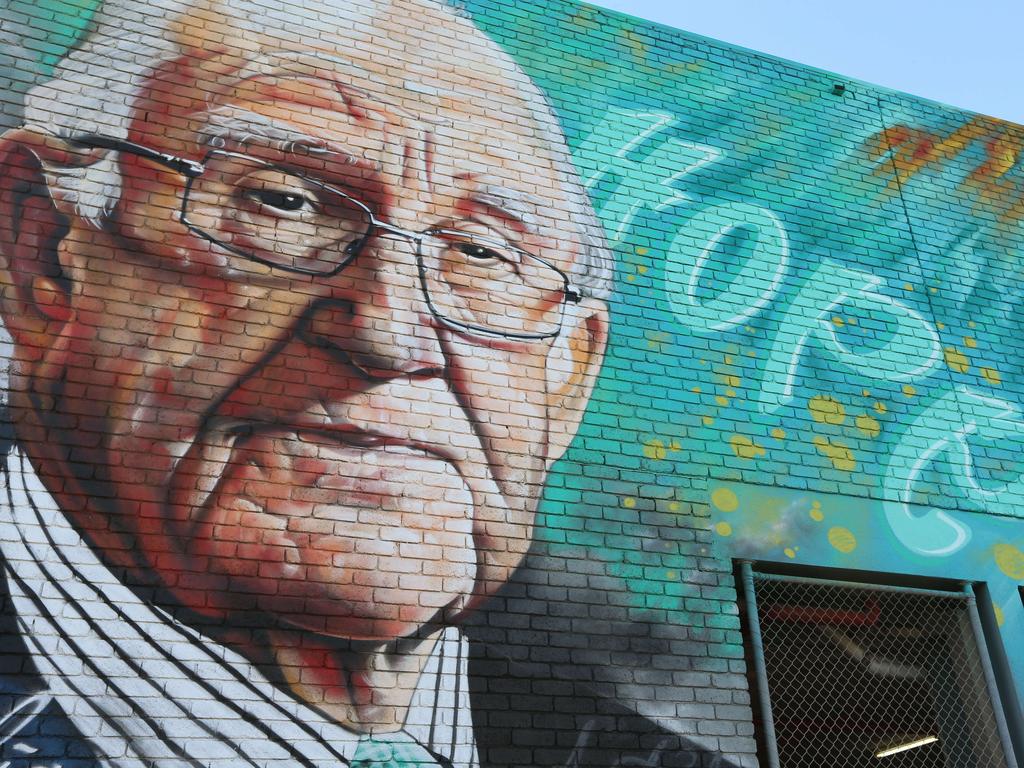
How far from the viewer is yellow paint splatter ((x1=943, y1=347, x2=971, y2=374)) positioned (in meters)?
7.61

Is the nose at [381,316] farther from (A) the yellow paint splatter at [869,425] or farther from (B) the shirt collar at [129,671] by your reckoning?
(A) the yellow paint splatter at [869,425]

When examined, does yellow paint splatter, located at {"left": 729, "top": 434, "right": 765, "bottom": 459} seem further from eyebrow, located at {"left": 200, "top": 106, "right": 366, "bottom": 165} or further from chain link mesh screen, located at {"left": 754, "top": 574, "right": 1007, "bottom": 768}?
eyebrow, located at {"left": 200, "top": 106, "right": 366, "bottom": 165}

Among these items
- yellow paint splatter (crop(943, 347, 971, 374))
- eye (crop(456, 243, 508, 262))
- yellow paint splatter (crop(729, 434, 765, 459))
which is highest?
eye (crop(456, 243, 508, 262))

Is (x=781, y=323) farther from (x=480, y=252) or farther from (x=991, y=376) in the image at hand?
(x=480, y=252)

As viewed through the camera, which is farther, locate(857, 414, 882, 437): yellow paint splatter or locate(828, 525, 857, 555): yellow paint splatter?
locate(857, 414, 882, 437): yellow paint splatter

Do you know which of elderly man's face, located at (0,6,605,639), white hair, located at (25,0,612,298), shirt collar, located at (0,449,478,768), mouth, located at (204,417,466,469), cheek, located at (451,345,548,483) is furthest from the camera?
cheek, located at (451,345,548,483)

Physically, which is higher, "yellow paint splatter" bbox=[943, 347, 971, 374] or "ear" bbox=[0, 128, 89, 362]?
"ear" bbox=[0, 128, 89, 362]

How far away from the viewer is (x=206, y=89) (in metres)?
6.21

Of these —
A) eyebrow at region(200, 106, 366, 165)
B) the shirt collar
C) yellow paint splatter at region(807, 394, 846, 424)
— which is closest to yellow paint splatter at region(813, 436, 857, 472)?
yellow paint splatter at region(807, 394, 846, 424)

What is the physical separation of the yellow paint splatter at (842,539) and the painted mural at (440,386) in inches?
1.2

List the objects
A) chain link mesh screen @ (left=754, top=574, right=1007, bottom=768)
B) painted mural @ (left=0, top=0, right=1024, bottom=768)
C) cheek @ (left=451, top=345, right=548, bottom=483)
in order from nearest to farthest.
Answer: painted mural @ (left=0, top=0, right=1024, bottom=768)
cheek @ (left=451, top=345, right=548, bottom=483)
chain link mesh screen @ (left=754, top=574, right=1007, bottom=768)

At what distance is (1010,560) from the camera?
6.99m

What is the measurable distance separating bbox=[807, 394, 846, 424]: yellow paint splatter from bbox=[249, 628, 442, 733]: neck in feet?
10.5

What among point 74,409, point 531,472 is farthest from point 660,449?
point 74,409
